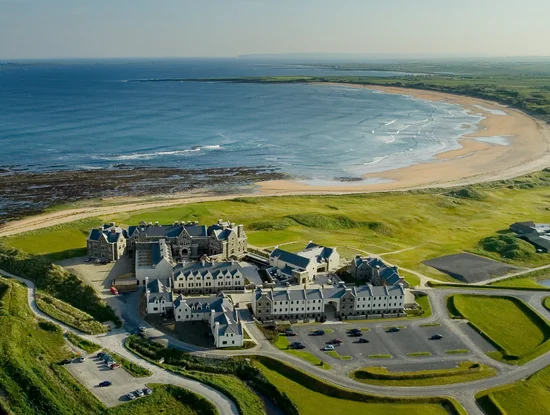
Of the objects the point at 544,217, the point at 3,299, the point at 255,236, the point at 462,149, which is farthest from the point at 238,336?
the point at 462,149

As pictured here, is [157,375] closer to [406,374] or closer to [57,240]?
[406,374]

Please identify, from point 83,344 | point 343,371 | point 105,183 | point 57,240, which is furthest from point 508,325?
point 105,183

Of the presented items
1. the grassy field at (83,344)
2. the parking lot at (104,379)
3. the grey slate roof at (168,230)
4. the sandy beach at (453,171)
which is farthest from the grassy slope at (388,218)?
the parking lot at (104,379)

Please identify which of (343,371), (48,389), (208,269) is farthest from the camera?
(208,269)

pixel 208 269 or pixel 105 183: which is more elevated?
pixel 208 269

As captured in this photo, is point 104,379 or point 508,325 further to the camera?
point 508,325

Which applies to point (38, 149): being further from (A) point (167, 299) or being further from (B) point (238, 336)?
(B) point (238, 336)
